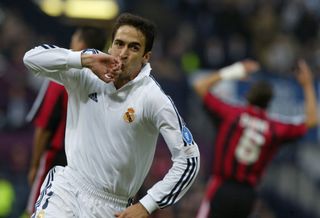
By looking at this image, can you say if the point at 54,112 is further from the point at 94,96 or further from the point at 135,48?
the point at 135,48

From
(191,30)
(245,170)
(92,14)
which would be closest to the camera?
(245,170)

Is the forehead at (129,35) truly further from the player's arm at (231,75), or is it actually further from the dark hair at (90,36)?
the player's arm at (231,75)

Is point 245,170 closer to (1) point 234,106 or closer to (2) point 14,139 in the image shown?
(1) point 234,106

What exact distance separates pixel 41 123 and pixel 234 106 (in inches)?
88.6

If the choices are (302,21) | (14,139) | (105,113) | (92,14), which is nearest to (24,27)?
(92,14)

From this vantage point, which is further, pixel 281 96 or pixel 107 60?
pixel 281 96

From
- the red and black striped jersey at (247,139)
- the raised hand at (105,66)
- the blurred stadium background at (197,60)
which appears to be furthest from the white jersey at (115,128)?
the blurred stadium background at (197,60)

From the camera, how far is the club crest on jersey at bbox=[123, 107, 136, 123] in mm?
6742

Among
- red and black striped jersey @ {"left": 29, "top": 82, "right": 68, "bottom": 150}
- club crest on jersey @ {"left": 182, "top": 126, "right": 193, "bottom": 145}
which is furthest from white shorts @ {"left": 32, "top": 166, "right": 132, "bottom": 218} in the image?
red and black striped jersey @ {"left": 29, "top": 82, "right": 68, "bottom": 150}

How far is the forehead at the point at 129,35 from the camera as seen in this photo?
6.71 meters

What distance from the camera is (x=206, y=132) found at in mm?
15602

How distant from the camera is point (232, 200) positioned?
33.8 feet

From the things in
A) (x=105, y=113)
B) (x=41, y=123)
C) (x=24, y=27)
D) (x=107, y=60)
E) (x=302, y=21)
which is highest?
(x=107, y=60)

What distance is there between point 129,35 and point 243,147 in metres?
3.78
